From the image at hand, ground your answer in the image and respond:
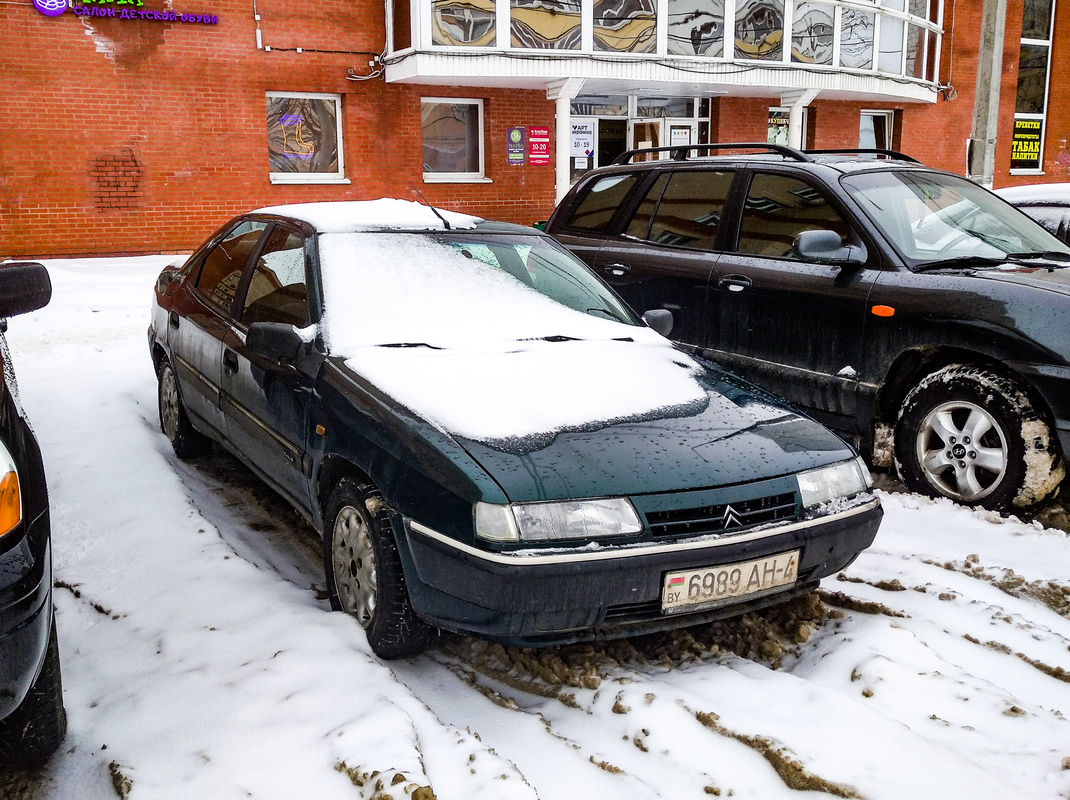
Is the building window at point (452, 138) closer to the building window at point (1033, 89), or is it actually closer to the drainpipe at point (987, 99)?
the drainpipe at point (987, 99)

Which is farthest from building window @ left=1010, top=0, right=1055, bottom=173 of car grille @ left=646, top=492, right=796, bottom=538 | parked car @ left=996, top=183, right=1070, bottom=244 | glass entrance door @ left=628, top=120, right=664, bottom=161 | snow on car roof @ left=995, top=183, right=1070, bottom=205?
car grille @ left=646, top=492, right=796, bottom=538

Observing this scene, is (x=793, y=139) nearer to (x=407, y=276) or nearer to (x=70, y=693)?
(x=407, y=276)

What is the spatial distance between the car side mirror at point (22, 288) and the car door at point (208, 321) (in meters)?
1.53

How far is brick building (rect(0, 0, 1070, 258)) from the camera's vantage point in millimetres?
13008

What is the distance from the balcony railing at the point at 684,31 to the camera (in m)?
13.8

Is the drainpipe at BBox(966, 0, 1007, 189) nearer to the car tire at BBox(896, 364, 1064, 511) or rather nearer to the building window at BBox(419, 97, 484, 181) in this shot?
the building window at BBox(419, 97, 484, 181)

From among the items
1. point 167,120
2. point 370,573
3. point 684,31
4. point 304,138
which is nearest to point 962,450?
point 370,573

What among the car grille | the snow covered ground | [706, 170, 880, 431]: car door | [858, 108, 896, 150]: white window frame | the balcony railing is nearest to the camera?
the snow covered ground

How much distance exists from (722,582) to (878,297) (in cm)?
248

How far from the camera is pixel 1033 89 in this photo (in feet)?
73.6

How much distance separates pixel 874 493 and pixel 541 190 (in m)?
13.8

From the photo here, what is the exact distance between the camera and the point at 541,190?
53.9 ft

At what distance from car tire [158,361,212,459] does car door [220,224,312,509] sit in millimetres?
832

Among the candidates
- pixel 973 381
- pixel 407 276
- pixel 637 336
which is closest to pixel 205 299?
pixel 407 276
